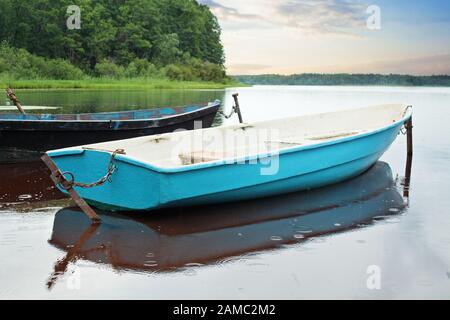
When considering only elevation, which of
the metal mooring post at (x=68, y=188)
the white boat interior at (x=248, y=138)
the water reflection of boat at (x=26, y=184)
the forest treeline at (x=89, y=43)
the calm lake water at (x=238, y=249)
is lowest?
the calm lake water at (x=238, y=249)

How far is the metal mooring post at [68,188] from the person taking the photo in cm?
731

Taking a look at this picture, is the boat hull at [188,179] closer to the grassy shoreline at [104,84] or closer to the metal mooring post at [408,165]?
the metal mooring post at [408,165]

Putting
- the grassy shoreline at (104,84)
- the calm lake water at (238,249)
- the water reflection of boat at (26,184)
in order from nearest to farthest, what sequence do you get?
1. the calm lake water at (238,249)
2. the water reflection of boat at (26,184)
3. the grassy shoreline at (104,84)

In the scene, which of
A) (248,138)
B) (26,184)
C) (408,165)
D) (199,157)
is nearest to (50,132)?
(26,184)

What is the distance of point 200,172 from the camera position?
24.8 feet

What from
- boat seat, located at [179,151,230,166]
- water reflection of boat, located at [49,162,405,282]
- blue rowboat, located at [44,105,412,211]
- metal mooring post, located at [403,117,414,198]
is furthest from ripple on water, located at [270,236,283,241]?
metal mooring post, located at [403,117,414,198]

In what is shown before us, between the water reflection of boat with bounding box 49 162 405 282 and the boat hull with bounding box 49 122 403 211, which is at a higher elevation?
the boat hull with bounding box 49 122 403 211

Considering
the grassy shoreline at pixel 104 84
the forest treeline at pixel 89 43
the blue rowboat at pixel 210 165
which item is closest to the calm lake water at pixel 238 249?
the blue rowboat at pixel 210 165

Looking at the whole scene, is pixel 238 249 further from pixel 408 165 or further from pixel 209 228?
pixel 408 165

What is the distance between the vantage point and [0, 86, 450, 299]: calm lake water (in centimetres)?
539

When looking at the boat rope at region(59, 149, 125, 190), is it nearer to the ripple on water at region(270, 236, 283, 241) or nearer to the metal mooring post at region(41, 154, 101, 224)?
the metal mooring post at region(41, 154, 101, 224)

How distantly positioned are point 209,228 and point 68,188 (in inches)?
69.9

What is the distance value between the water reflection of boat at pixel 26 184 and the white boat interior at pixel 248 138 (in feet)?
4.76

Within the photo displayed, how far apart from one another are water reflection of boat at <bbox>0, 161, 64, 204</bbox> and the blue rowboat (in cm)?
133
